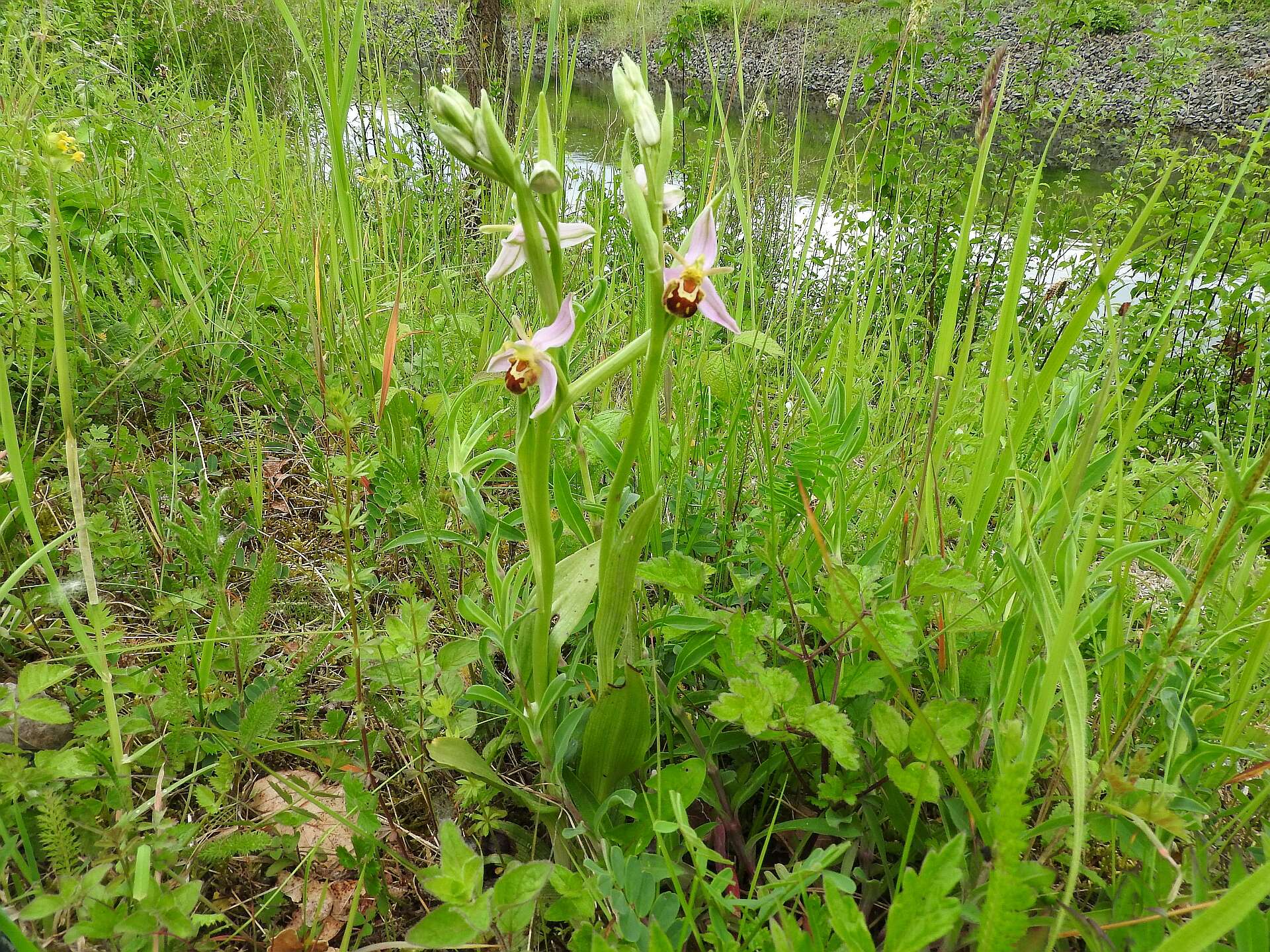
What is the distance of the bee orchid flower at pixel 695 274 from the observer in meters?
0.70

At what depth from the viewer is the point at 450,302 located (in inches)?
75.4

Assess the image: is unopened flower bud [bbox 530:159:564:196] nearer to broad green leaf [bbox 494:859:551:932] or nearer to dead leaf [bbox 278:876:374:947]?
broad green leaf [bbox 494:859:551:932]

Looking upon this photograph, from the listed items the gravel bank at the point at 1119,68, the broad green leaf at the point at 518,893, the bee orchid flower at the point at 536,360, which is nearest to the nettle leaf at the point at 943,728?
the broad green leaf at the point at 518,893

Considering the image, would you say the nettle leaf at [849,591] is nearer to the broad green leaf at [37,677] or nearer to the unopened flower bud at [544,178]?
the unopened flower bud at [544,178]

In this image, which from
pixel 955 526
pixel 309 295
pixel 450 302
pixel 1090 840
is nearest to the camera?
pixel 1090 840

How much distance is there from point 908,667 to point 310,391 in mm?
1347

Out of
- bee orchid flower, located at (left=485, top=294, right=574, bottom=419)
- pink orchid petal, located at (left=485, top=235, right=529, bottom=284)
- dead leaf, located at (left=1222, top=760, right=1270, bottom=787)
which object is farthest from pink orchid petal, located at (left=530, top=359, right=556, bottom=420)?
dead leaf, located at (left=1222, top=760, right=1270, bottom=787)

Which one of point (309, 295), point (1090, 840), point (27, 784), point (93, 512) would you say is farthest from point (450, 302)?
point (1090, 840)

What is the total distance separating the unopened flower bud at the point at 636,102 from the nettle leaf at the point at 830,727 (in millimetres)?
575

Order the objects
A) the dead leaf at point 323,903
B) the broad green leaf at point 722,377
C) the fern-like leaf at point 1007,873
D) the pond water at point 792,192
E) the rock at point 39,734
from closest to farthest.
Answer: the fern-like leaf at point 1007,873
the dead leaf at point 323,903
the rock at point 39,734
the broad green leaf at point 722,377
the pond water at point 792,192

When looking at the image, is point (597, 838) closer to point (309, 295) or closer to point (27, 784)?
point (27, 784)

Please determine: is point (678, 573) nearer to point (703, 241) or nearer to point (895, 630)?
point (895, 630)

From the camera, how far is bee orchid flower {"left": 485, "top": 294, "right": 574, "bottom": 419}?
2.32 ft

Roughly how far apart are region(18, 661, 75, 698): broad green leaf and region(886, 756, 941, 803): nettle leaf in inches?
33.4
